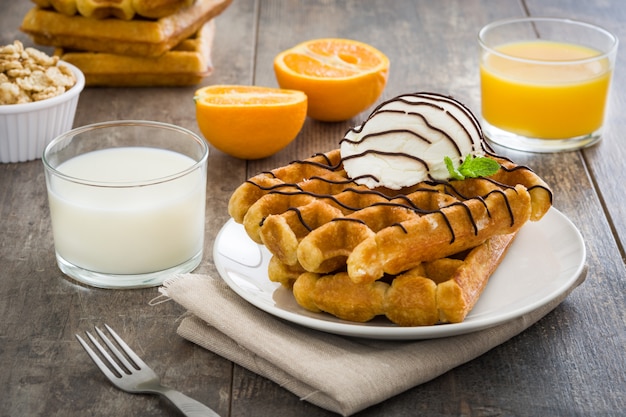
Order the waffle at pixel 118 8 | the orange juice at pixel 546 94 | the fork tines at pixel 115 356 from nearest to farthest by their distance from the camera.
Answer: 1. the fork tines at pixel 115 356
2. the orange juice at pixel 546 94
3. the waffle at pixel 118 8

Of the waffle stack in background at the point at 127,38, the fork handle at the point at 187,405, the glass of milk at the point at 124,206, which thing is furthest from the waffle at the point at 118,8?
the fork handle at the point at 187,405

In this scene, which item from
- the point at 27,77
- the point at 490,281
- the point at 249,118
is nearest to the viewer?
the point at 490,281

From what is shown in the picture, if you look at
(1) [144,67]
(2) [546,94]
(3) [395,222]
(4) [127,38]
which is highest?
(3) [395,222]

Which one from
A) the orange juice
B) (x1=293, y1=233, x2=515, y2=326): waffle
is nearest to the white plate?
(x1=293, y1=233, x2=515, y2=326): waffle

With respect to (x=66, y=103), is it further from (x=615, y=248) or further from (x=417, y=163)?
(x=615, y=248)

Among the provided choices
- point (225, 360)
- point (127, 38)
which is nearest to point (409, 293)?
point (225, 360)

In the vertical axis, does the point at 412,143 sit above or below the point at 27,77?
above

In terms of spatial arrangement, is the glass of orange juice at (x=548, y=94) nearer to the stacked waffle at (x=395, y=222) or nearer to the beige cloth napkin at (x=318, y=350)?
the stacked waffle at (x=395, y=222)

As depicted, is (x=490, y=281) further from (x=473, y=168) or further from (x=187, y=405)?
(x=187, y=405)
